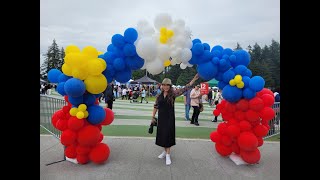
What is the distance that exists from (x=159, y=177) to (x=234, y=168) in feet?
4.94

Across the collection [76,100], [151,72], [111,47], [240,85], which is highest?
[111,47]

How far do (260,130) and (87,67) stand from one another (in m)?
3.48

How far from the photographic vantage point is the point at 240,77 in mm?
4566

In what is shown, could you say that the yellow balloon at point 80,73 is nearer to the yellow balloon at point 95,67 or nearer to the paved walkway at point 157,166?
the yellow balloon at point 95,67

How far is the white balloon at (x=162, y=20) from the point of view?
428cm

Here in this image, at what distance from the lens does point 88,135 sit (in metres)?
4.48

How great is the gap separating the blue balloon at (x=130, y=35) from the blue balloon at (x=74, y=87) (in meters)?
1.10

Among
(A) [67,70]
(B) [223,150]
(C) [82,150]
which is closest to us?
(A) [67,70]

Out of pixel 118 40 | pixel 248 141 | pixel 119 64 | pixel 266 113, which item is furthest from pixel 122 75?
pixel 266 113

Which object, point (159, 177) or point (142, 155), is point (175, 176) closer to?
point (159, 177)

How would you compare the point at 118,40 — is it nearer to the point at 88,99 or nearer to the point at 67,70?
the point at 67,70

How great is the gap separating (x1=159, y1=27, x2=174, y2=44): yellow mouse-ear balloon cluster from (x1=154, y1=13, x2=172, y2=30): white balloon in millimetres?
87

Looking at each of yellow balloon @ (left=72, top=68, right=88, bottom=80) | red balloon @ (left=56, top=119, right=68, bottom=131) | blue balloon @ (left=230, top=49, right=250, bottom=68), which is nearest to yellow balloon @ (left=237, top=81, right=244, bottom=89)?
blue balloon @ (left=230, top=49, right=250, bottom=68)
